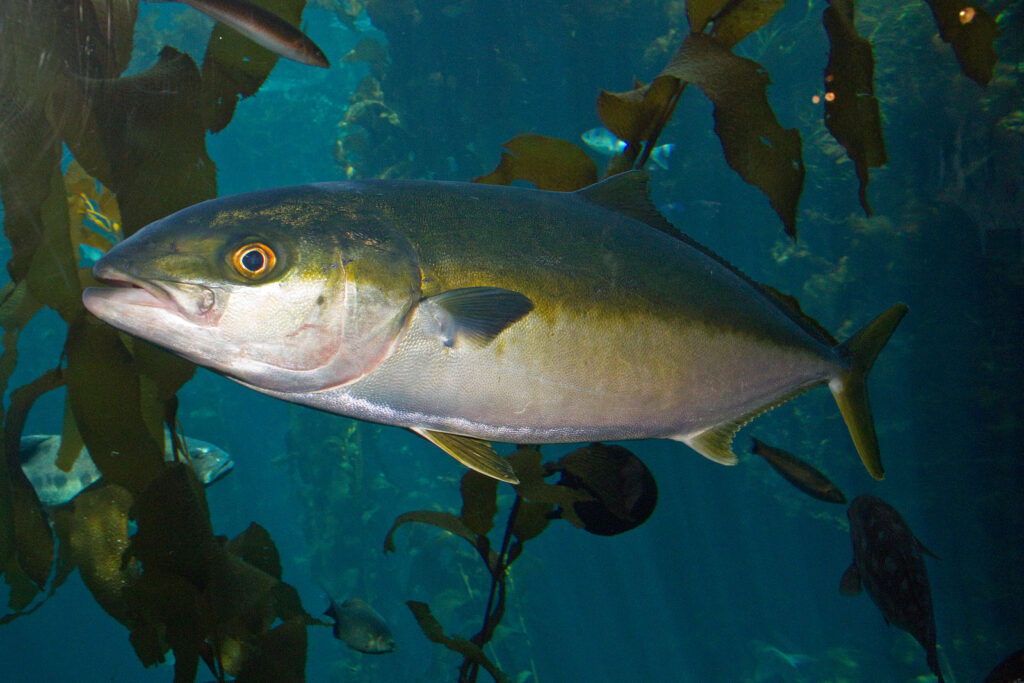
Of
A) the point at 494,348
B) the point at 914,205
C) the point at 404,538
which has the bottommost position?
the point at 404,538

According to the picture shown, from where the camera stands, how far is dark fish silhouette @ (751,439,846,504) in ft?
7.09

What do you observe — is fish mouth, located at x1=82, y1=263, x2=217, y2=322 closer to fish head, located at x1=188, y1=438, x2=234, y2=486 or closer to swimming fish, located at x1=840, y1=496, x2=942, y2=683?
swimming fish, located at x1=840, y1=496, x2=942, y2=683

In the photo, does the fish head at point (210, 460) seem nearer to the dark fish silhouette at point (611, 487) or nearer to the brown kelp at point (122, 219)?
the brown kelp at point (122, 219)

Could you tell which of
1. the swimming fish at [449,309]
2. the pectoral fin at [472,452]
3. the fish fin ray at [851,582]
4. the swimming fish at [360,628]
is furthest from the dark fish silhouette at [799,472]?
the swimming fish at [360,628]

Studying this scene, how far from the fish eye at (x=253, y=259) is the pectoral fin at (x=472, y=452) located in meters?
0.44

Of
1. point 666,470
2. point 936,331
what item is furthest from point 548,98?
point 666,470

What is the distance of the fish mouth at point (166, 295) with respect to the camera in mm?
952

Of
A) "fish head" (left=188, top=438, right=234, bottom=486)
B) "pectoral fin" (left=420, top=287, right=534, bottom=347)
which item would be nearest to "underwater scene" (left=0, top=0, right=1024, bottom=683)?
"pectoral fin" (left=420, top=287, right=534, bottom=347)

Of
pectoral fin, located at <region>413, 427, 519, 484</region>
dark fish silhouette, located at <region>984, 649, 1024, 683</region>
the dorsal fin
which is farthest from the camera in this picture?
dark fish silhouette, located at <region>984, 649, 1024, 683</region>

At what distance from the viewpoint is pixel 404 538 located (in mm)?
20266

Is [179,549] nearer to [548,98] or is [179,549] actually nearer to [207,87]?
[207,87]

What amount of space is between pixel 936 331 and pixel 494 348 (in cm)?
1850

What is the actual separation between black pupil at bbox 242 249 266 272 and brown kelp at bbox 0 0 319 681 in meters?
0.81

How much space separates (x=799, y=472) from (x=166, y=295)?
7.84 ft
